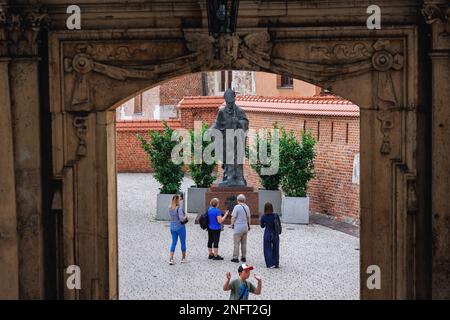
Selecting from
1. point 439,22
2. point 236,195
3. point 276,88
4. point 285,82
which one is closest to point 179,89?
point 276,88

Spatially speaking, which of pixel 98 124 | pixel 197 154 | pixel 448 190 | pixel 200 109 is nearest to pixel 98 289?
pixel 98 124

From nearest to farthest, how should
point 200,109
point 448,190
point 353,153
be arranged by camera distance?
point 448,190
point 353,153
point 200,109

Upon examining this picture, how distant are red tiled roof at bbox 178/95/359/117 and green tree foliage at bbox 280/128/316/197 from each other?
3.89ft

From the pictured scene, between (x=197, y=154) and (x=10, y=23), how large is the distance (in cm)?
1278

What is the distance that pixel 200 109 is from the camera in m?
33.4

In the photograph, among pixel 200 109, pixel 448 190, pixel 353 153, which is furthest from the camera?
pixel 200 109

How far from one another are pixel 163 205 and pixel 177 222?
537 cm

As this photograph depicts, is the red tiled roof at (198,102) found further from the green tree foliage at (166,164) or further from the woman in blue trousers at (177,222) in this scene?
the woman in blue trousers at (177,222)

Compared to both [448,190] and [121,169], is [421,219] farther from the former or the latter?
[121,169]

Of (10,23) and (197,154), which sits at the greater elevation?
(10,23)

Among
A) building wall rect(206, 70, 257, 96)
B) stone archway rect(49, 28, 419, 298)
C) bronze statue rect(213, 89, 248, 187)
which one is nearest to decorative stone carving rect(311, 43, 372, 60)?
stone archway rect(49, 28, 419, 298)

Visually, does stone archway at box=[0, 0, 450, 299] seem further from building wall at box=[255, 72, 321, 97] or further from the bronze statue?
building wall at box=[255, 72, 321, 97]

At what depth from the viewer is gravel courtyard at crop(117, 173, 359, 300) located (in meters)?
16.6

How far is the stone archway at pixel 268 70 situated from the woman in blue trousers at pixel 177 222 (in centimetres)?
608
